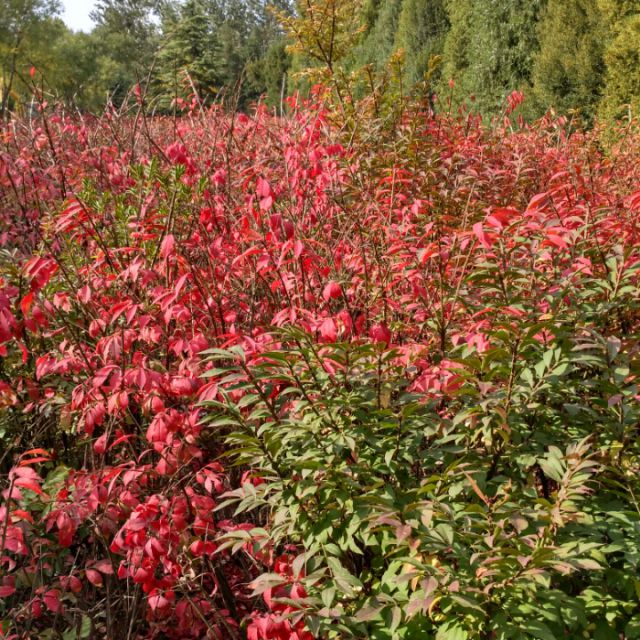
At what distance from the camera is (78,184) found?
176 inches

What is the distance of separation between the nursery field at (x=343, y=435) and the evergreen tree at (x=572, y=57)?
6.51m

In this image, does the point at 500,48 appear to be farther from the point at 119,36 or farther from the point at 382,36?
the point at 119,36

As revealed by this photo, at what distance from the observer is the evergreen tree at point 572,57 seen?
8.84 meters

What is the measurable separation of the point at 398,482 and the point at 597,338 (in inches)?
29.6

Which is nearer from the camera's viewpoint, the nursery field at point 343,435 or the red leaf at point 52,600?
the nursery field at point 343,435

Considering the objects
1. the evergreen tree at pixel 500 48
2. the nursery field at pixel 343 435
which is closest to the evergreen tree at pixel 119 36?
the evergreen tree at pixel 500 48

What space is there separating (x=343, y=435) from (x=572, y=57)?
341 inches

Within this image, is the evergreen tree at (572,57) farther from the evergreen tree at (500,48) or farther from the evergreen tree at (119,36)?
the evergreen tree at (119,36)

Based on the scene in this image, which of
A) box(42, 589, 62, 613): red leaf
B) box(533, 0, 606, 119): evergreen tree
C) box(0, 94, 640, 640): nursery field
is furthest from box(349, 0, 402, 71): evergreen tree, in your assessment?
box(42, 589, 62, 613): red leaf

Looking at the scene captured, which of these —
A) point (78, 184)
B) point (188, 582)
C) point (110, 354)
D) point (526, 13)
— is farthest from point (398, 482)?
point (526, 13)

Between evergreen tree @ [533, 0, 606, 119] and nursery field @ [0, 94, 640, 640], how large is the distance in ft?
21.3

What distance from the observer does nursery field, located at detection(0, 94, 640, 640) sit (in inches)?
69.1

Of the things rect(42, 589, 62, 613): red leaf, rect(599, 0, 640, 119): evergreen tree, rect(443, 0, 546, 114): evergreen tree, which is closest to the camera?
rect(42, 589, 62, 613): red leaf

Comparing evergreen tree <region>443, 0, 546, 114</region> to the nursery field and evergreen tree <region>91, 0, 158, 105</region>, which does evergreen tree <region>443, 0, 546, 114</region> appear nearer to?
the nursery field
